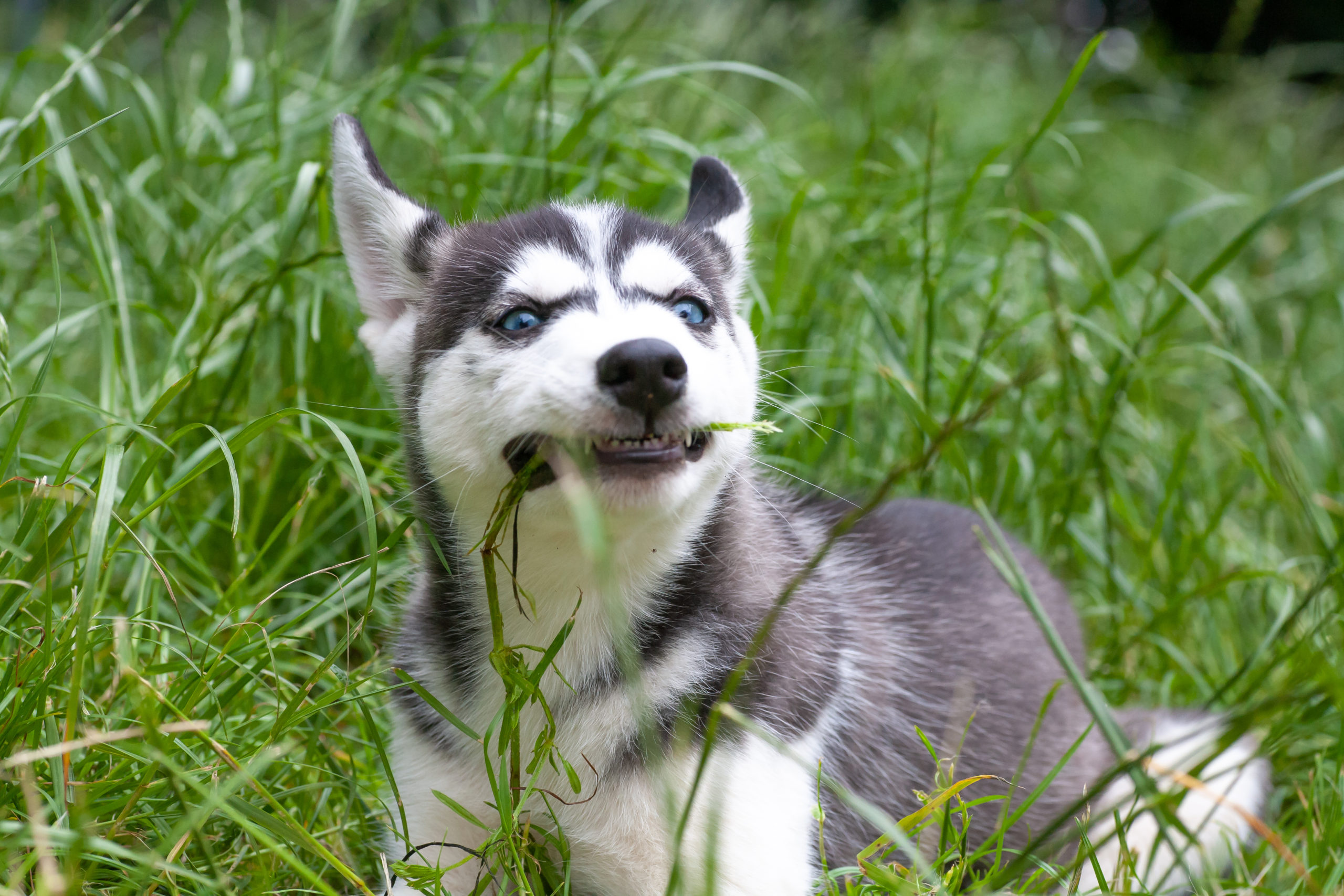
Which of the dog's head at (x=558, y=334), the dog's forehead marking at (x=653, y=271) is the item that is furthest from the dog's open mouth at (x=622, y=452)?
the dog's forehead marking at (x=653, y=271)

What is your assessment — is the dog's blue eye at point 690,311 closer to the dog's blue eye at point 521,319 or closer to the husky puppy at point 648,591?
the husky puppy at point 648,591

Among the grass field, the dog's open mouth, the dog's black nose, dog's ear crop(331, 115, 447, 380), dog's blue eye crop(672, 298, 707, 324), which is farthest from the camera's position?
dog's ear crop(331, 115, 447, 380)

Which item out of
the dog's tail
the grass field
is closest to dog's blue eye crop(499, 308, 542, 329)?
the grass field

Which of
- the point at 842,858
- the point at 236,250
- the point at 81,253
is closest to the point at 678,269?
the point at 842,858

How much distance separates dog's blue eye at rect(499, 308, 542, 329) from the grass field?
512 mm

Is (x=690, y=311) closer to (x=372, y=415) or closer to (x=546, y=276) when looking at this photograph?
(x=546, y=276)

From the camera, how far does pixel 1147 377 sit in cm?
527

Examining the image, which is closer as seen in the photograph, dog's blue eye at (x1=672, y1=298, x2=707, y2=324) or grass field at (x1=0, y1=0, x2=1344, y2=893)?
→ grass field at (x1=0, y1=0, x2=1344, y2=893)

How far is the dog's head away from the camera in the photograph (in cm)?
242

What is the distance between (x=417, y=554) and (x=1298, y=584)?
3.58 meters

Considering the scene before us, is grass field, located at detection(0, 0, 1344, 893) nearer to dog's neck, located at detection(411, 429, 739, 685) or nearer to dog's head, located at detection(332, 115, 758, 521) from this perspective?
dog's neck, located at detection(411, 429, 739, 685)

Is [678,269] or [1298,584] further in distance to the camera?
[1298,584]

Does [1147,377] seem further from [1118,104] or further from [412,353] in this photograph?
[1118,104]

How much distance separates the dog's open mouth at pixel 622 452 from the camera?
2.45m
